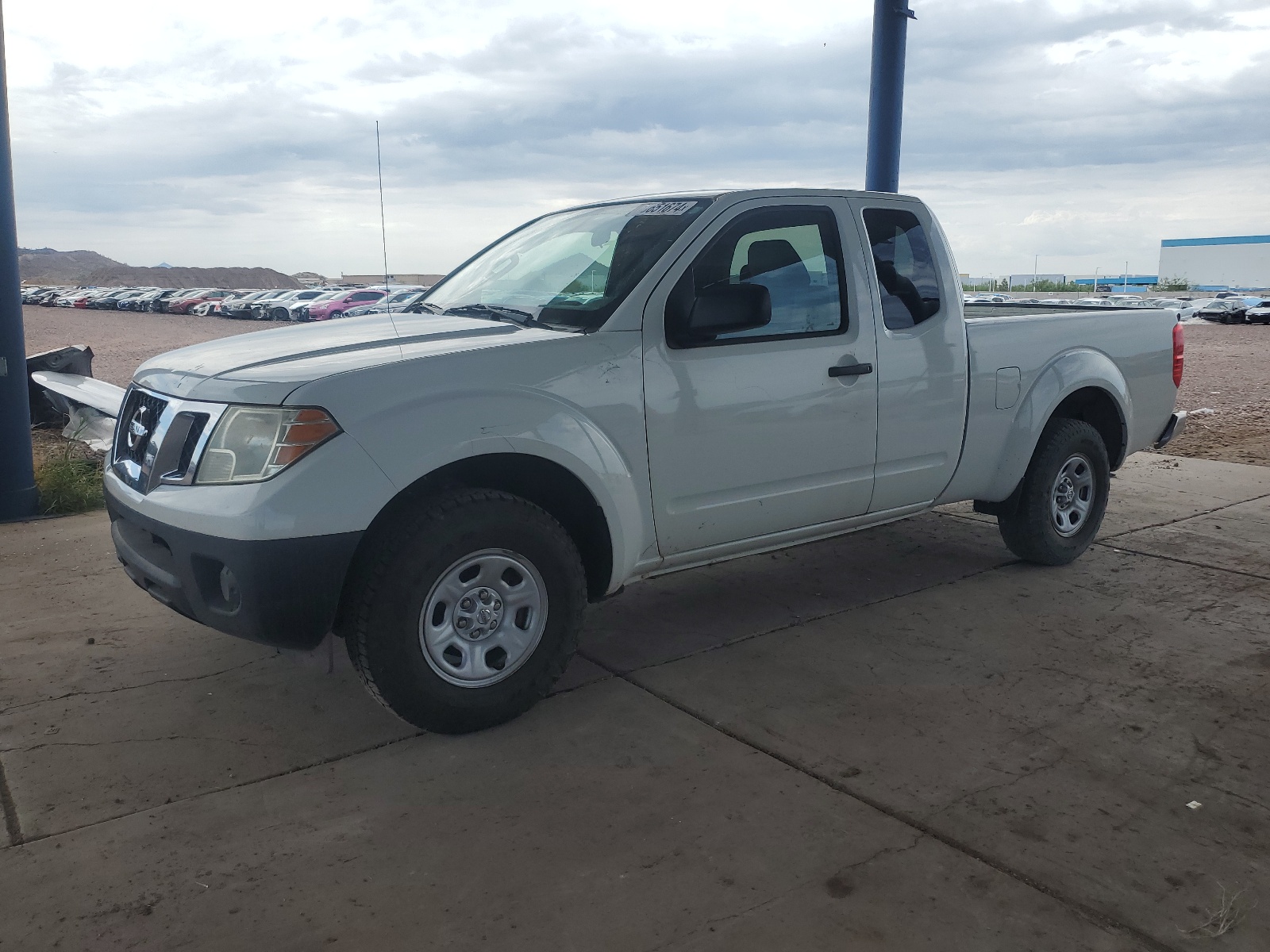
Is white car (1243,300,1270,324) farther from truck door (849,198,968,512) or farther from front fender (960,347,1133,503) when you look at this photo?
truck door (849,198,968,512)

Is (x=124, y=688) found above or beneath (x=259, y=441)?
beneath

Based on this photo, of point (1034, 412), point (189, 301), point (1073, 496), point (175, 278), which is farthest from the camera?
point (175, 278)

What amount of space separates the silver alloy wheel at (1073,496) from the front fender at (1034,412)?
1.13 feet

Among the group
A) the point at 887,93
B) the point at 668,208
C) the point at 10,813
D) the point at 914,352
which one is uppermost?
the point at 887,93

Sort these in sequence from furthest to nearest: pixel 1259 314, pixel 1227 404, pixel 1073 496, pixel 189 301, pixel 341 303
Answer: pixel 189 301
pixel 341 303
pixel 1259 314
pixel 1227 404
pixel 1073 496

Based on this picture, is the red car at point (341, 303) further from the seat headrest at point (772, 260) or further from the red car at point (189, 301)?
the seat headrest at point (772, 260)

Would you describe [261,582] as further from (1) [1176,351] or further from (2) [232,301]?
(2) [232,301]

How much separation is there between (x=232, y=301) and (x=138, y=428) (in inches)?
2338

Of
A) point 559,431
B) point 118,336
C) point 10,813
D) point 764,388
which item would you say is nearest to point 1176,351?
point 764,388

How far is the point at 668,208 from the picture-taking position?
14.2 ft

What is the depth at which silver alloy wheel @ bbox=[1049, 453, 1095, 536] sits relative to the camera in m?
5.62

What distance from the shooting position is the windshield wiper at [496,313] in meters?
4.11

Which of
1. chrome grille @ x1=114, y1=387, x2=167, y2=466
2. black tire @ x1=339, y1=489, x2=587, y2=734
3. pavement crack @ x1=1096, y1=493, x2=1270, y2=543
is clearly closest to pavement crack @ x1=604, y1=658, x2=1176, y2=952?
black tire @ x1=339, y1=489, x2=587, y2=734

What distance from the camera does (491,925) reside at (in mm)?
2561
